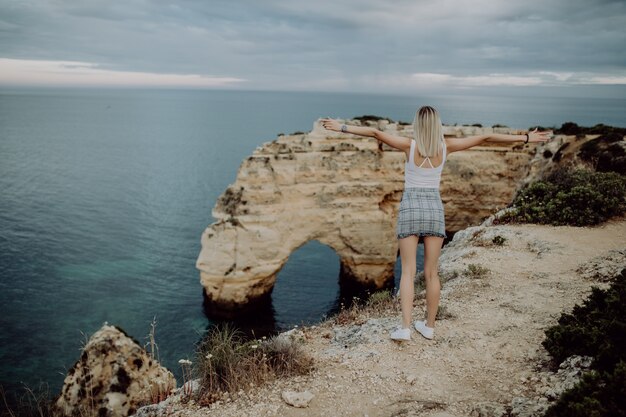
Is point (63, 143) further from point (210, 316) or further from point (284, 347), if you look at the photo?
point (284, 347)

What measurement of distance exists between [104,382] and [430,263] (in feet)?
25.7

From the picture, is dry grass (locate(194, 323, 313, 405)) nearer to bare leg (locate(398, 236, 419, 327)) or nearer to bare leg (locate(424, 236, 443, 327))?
bare leg (locate(398, 236, 419, 327))

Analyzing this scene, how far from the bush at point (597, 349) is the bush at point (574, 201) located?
6625mm

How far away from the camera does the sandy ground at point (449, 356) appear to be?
4.93 meters

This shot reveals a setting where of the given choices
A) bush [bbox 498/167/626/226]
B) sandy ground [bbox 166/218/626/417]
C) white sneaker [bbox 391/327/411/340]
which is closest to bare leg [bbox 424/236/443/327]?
white sneaker [bbox 391/327/411/340]

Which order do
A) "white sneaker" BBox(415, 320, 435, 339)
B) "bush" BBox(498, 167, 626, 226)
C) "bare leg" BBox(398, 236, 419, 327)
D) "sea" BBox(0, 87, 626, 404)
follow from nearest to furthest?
1. "bare leg" BBox(398, 236, 419, 327)
2. "white sneaker" BBox(415, 320, 435, 339)
3. "bush" BBox(498, 167, 626, 226)
4. "sea" BBox(0, 87, 626, 404)

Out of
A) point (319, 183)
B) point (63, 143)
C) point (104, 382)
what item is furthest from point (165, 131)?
point (104, 382)

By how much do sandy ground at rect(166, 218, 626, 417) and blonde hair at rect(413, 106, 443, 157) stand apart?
2.84m

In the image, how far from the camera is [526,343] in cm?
609

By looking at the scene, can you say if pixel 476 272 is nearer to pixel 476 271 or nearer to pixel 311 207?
pixel 476 271

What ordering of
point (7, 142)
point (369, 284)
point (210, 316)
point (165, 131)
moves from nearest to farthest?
point (210, 316) → point (369, 284) → point (7, 142) → point (165, 131)

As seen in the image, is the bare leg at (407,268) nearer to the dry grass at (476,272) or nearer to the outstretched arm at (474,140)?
the outstretched arm at (474,140)

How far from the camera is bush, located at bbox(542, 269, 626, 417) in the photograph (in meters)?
3.61

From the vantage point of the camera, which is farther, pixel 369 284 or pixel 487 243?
pixel 369 284
